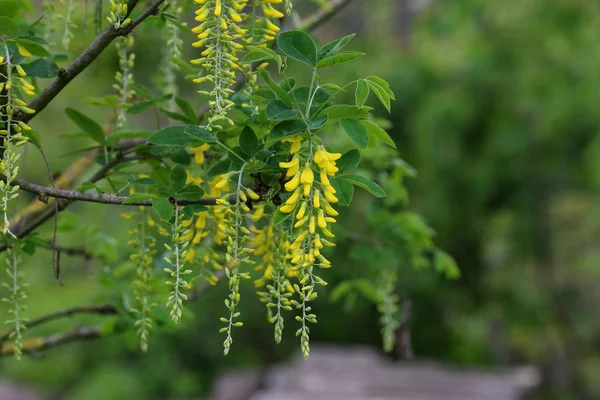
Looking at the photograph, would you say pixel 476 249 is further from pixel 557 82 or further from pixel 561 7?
pixel 561 7

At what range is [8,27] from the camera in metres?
0.99

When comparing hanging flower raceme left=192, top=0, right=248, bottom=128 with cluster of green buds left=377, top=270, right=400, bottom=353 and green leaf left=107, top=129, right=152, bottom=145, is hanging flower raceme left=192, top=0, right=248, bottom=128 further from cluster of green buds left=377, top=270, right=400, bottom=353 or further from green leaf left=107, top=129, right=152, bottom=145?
cluster of green buds left=377, top=270, right=400, bottom=353

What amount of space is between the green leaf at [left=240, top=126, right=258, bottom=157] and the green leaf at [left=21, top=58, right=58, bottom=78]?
0.39 m

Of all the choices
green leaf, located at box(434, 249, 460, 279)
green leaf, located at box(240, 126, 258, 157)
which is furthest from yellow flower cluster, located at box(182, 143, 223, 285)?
green leaf, located at box(434, 249, 460, 279)

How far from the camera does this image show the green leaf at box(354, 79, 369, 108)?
2.79 feet

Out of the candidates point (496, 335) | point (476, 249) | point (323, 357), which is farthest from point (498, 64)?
point (496, 335)

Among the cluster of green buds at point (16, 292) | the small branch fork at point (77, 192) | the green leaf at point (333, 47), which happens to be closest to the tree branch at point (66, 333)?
the small branch fork at point (77, 192)

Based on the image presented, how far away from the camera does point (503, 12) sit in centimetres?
458

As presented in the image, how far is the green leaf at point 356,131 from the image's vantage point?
0.88 m

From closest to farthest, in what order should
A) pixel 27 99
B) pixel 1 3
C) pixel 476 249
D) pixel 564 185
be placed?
pixel 1 3, pixel 27 99, pixel 564 185, pixel 476 249

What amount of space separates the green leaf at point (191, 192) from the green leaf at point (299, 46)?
228 mm

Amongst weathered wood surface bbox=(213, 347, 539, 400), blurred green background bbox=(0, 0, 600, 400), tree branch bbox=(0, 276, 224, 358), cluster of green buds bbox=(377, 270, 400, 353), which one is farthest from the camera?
blurred green background bbox=(0, 0, 600, 400)

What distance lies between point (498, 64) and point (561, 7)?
0.53 m

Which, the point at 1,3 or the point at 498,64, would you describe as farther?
the point at 498,64
